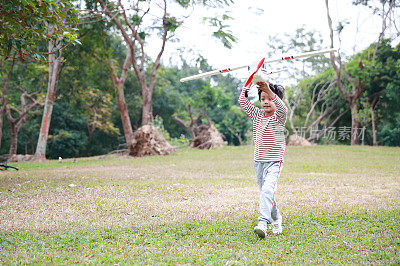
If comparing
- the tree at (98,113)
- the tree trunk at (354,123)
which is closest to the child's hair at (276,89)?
the tree trunk at (354,123)

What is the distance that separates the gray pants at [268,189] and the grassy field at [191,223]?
0.72 feet

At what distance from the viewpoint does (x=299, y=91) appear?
80.9 feet

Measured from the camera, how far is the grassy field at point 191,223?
307 cm

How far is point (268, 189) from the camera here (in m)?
3.67

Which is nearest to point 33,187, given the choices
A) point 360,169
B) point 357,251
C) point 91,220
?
point 91,220

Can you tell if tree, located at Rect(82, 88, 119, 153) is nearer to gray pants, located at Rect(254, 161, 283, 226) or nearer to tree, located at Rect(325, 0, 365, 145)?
tree, located at Rect(325, 0, 365, 145)

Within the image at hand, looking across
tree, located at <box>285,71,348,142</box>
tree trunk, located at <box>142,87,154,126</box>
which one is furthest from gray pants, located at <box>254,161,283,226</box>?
tree, located at <box>285,71,348,142</box>

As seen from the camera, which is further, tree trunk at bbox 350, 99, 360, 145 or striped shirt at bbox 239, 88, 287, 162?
tree trunk at bbox 350, 99, 360, 145

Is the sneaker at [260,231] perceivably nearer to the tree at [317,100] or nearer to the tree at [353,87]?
the tree at [353,87]

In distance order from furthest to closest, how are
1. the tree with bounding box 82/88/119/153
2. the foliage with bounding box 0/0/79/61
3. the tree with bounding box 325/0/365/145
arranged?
the tree with bounding box 82/88/119/153 → the tree with bounding box 325/0/365/145 → the foliage with bounding box 0/0/79/61

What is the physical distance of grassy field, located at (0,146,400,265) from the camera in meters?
3.07

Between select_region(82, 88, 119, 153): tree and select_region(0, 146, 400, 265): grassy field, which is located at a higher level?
select_region(82, 88, 119, 153): tree

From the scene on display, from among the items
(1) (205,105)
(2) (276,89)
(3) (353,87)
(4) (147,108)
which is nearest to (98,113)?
(1) (205,105)

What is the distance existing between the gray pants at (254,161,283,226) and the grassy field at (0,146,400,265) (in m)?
0.22
